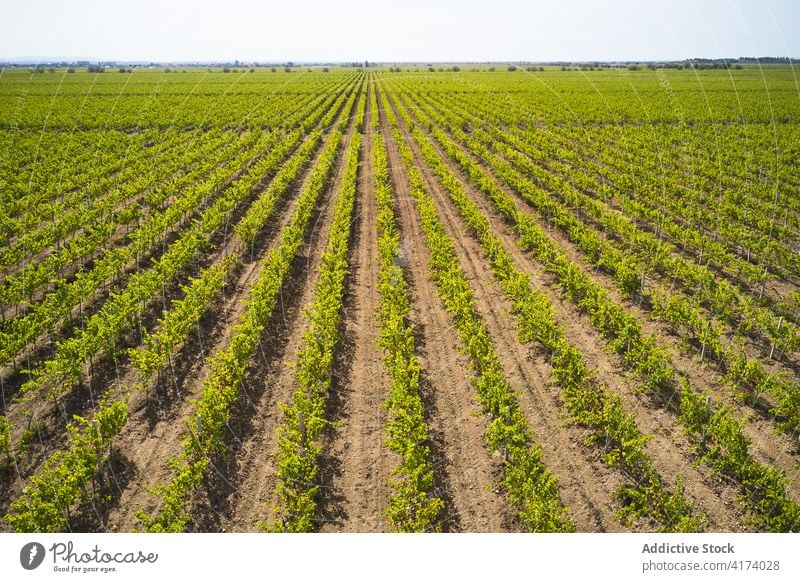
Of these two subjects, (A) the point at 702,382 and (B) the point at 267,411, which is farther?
(A) the point at 702,382

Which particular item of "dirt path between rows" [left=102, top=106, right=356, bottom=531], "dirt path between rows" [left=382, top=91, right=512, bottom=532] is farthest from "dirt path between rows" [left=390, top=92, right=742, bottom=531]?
"dirt path between rows" [left=102, top=106, right=356, bottom=531]

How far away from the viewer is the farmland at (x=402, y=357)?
7980 millimetres

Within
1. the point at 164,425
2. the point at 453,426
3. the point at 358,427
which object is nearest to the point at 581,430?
the point at 453,426

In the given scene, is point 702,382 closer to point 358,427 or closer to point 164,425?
point 358,427

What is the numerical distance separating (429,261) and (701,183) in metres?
16.4

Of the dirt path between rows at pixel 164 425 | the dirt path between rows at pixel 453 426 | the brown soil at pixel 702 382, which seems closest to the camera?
the dirt path between rows at pixel 453 426

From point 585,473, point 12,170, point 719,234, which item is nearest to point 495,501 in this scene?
point 585,473

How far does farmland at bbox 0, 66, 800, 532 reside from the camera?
798cm

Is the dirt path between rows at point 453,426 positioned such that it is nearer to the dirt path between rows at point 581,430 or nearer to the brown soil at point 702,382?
the dirt path between rows at point 581,430

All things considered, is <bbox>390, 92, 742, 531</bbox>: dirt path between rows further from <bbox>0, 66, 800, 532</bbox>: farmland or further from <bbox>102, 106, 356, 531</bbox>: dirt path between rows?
<bbox>102, 106, 356, 531</bbox>: dirt path between rows

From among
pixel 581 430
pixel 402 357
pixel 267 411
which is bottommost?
pixel 581 430

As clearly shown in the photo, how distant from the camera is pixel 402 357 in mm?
10766

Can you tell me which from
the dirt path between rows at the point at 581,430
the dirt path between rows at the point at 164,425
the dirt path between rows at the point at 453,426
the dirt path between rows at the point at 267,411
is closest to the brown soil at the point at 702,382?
the dirt path between rows at the point at 581,430

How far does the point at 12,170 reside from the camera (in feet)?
87.8
